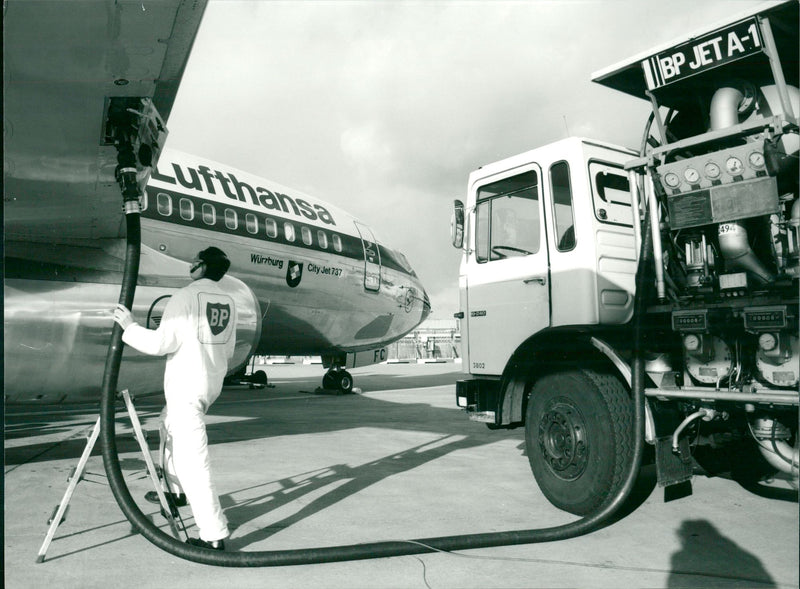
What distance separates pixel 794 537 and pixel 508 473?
5414 millimetres

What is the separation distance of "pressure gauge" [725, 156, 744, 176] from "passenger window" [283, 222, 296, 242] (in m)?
9.58

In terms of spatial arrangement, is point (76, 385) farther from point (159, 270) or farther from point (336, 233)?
point (336, 233)

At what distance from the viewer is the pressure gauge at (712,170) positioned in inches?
167

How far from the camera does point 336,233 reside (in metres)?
14.5

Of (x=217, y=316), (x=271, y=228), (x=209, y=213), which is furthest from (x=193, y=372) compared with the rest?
(x=271, y=228)

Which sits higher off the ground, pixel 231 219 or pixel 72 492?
pixel 231 219

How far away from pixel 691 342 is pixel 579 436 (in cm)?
118

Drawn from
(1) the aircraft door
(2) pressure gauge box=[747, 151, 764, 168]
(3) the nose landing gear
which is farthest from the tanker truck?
(3) the nose landing gear

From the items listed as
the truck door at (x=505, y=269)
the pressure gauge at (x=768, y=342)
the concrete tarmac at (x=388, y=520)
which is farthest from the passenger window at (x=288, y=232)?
the pressure gauge at (x=768, y=342)

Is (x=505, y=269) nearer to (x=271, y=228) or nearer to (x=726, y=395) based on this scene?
(x=726, y=395)

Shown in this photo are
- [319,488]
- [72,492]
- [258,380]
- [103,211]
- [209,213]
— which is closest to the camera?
[72,492]

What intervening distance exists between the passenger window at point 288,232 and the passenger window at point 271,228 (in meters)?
0.25

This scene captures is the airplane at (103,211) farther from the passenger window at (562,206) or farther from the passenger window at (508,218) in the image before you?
the passenger window at (562,206)

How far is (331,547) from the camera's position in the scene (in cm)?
418
